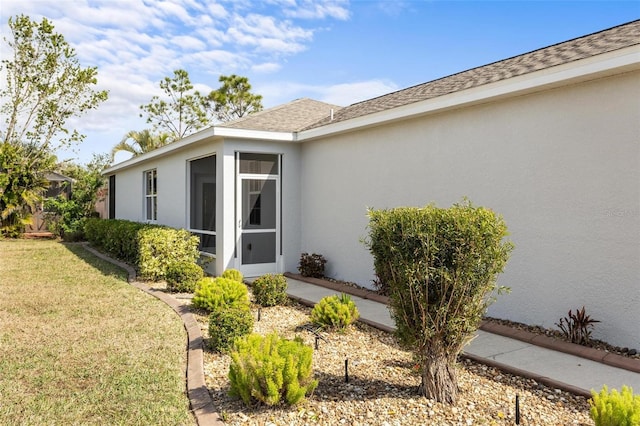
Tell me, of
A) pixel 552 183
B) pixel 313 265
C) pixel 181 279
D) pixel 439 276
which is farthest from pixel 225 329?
pixel 313 265

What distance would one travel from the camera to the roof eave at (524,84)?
4.62 meters

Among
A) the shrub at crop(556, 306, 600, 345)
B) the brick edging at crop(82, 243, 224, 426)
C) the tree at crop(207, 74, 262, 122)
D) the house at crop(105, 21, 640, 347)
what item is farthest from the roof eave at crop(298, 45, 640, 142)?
the tree at crop(207, 74, 262, 122)

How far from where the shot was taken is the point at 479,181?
20.8ft

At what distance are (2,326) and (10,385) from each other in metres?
2.39

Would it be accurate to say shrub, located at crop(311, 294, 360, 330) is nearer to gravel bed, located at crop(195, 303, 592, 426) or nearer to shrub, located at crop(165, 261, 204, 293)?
gravel bed, located at crop(195, 303, 592, 426)

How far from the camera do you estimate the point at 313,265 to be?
9445mm

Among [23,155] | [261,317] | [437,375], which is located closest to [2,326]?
[261,317]

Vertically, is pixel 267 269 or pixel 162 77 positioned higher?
pixel 162 77

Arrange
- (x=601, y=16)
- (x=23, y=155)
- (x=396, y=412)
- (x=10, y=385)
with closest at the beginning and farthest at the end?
(x=396, y=412)
(x=10, y=385)
(x=601, y=16)
(x=23, y=155)

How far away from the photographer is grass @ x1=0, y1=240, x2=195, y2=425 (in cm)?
347

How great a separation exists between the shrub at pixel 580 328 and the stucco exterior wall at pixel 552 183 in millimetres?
114

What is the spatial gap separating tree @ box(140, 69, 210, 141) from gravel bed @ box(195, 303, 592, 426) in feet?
96.8

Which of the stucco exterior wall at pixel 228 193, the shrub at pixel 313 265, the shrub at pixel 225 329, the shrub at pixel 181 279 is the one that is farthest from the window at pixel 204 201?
the shrub at pixel 225 329

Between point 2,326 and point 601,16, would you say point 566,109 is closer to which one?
point 601,16
